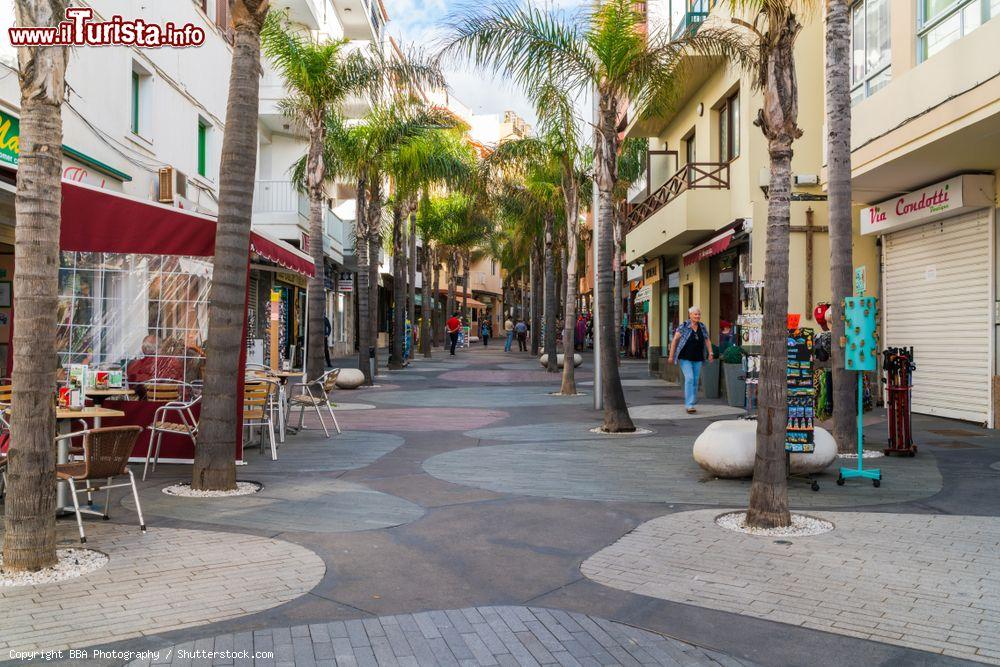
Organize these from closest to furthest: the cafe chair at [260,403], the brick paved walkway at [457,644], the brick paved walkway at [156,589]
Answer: the brick paved walkway at [457,644]
the brick paved walkway at [156,589]
the cafe chair at [260,403]

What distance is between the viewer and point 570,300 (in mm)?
21109

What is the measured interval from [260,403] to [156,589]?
5.10 meters

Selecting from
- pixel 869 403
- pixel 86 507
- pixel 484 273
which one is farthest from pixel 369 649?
pixel 484 273

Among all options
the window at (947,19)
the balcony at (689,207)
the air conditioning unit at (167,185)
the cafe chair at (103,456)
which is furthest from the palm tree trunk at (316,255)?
the window at (947,19)

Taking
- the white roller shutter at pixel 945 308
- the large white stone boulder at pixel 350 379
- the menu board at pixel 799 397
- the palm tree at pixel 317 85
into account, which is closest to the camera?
the menu board at pixel 799 397

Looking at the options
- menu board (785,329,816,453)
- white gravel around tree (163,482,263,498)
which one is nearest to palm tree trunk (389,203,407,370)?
white gravel around tree (163,482,263,498)

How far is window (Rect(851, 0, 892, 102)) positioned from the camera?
13320 mm

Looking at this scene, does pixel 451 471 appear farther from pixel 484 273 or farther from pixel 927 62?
pixel 484 273

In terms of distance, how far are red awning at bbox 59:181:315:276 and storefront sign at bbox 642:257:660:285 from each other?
19916mm

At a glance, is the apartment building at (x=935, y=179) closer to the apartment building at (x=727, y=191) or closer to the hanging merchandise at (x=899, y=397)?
the apartment building at (x=727, y=191)

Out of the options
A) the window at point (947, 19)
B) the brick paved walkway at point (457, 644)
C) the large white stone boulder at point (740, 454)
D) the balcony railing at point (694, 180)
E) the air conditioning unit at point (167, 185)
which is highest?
the window at point (947, 19)

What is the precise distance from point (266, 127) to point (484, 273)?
201 ft

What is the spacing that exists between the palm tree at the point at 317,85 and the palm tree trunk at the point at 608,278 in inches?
182

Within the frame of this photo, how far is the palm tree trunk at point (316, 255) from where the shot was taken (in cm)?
1664
